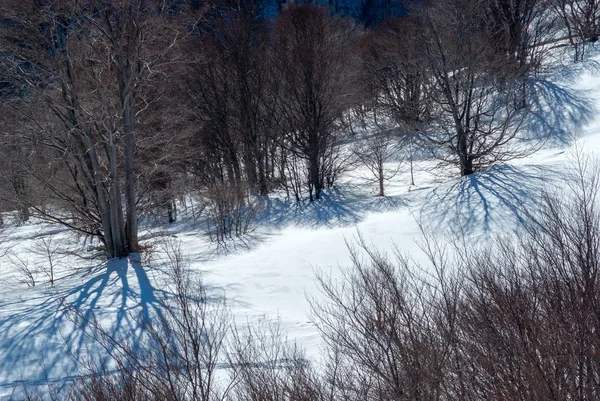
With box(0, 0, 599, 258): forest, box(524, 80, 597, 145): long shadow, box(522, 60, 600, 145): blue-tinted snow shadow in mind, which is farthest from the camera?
box(522, 60, 600, 145): blue-tinted snow shadow

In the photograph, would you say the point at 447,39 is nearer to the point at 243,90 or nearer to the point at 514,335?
the point at 243,90

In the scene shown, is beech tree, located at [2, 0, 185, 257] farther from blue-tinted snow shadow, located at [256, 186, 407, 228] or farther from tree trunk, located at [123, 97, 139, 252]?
blue-tinted snow shadow, located at [256, 186, 407, 228]

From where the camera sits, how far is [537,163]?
15523 mm

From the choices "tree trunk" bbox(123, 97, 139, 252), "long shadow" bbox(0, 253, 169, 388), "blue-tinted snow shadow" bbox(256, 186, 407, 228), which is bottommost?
"long shadow" bbox(0, 253, 169, 388)

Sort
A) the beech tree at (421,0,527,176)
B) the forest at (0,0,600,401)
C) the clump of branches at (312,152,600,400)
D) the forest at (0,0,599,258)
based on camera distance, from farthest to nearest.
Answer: the beech tree at (421,0,527,176)
the forest at (0,0,599,258)
the forest at (0,0,600,401)
the clump of branches at (312,152,600,400)

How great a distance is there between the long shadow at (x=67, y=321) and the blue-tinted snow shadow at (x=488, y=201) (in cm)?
758

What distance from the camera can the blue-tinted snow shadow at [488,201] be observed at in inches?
493

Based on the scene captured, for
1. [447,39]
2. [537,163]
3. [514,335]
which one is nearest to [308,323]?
[514,335]

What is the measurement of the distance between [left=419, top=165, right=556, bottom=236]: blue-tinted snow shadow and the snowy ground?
0.04 metres

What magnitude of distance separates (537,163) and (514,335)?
11804 millimetres

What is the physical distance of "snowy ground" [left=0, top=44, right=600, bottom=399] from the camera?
9.13 meters

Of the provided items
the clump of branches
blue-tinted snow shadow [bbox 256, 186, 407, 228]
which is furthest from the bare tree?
the clump of branches

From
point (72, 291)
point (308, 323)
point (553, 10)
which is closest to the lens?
point (308, 323)

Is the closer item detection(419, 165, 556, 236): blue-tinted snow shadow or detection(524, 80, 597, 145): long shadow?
detection(419, 165, 556, 236): blue-tinted snow shadow
